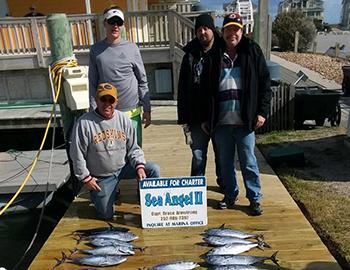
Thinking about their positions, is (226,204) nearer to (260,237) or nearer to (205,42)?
(260,237)

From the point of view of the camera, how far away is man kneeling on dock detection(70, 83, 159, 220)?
3.39 m

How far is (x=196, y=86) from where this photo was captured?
3.46 metres

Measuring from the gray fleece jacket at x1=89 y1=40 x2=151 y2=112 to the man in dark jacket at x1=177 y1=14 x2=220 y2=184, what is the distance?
0.52 meters

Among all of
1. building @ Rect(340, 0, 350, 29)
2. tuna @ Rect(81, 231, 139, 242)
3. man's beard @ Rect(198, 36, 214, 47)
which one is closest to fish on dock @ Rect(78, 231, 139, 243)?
tuna @ Rect(81, 231, 139, 242)

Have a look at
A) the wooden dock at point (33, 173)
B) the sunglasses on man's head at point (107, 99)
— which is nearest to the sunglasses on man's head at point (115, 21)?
the sunglasses on man's head at point (107, 99)

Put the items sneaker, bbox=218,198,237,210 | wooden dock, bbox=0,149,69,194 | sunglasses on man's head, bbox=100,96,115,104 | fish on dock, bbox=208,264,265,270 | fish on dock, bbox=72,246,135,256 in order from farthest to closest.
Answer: wooden dock, bbox=0,149,69,194
sneaker, bbox=218,198,237,210
sunglasses on man's head, bbox=100,96,115,104
fish on dock, bbox=72,246,135,256
fish on dock, bbox=208,264,265,270

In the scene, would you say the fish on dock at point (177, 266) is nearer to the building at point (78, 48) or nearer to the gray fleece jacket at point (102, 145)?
the gray fleece jacket at point (102, 145)

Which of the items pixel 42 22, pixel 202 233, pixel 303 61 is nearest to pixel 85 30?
pixel 42 22

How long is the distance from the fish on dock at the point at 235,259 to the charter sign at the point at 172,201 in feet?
1.92

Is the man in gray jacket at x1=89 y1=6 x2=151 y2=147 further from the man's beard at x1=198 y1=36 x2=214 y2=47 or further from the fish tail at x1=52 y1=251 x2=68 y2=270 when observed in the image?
the fish tail at x1=52 y1=251 x2=68 y2=270

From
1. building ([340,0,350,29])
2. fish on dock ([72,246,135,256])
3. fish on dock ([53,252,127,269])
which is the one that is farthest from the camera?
building ([340,0,350,29])

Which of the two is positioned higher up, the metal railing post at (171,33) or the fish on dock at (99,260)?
the metal railing post at (171,33)

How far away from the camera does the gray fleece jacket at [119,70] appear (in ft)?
11.9

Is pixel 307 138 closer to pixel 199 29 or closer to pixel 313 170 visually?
pixel 313 170
